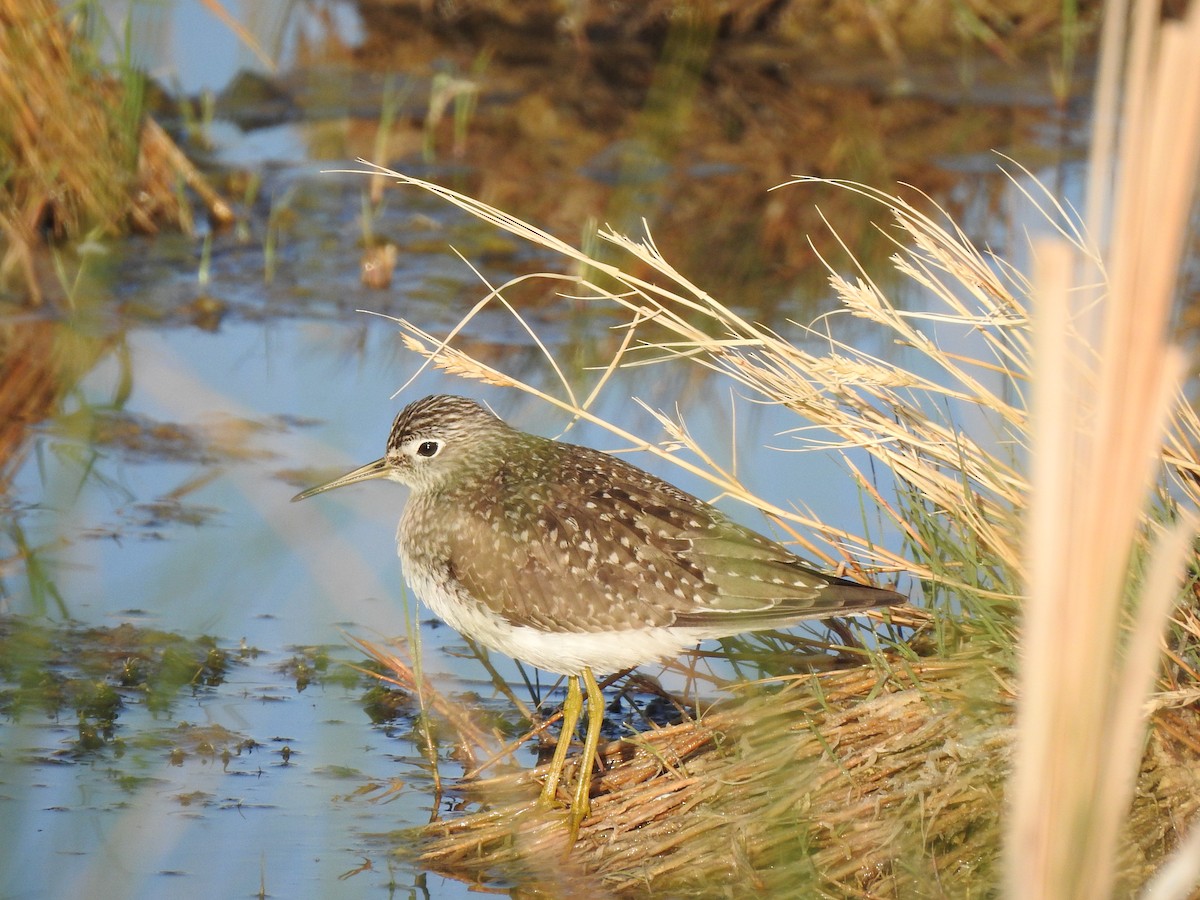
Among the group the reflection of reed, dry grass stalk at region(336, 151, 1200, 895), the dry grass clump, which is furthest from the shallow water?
dry grass stalk at region(336, 151, 1200, 895)

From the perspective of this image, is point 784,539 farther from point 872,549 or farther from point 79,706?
point 79,706

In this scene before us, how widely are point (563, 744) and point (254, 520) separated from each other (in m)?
2.29

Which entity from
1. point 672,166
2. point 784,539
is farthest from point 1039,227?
point 784,539

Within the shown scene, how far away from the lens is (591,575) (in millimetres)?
4770

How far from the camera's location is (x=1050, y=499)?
6.99ft

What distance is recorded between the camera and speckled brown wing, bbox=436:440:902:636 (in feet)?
15.4

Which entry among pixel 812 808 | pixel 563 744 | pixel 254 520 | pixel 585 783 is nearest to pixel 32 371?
pixel 254 520

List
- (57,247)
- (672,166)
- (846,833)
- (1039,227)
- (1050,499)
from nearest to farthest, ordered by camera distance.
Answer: (1050,499) → (846,833) → (57,247) → (1039,227) → (672,166)

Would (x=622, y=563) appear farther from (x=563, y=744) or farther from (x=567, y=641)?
→ (x=563, y=744)

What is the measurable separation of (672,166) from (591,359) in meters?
3.52

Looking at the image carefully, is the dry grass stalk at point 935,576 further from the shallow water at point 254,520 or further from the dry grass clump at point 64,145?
the dry grass clump at point 64,145

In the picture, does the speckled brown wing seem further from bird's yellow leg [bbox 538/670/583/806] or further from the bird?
bird's yellow leg [bbox 538/670/583/806]

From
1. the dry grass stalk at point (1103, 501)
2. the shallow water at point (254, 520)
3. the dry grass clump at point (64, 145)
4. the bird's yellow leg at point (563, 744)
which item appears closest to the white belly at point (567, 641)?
the bird's yellow leg at point (563, 744)

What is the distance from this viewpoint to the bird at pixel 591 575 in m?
4.70
